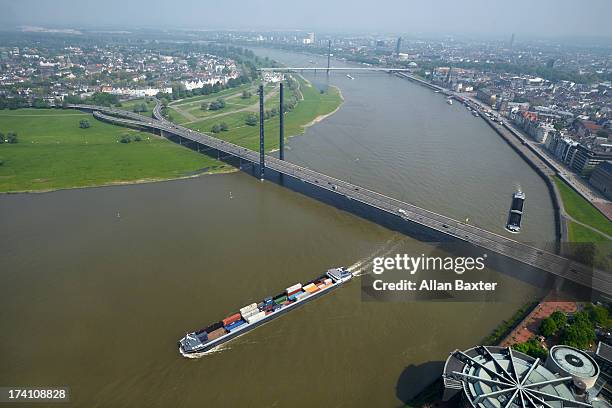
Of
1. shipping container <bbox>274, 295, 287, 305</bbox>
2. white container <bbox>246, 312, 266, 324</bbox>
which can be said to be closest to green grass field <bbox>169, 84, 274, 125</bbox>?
shipping container <bbox>274, 295, 287, 305</bbox>

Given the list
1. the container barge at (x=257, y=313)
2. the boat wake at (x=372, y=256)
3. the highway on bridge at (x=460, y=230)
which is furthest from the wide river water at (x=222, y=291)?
the highway on bridge at (x=460, y=230)

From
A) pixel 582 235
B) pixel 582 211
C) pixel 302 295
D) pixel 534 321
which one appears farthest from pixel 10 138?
pixel 582 211

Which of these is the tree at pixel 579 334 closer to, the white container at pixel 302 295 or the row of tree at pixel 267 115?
the white container at pixel 302 295

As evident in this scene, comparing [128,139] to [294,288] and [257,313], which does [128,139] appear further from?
[257,313]

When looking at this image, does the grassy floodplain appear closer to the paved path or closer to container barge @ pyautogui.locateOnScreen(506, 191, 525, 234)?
container barge @ pyautogui.locateOnScreen(506, 191, 525, 234)

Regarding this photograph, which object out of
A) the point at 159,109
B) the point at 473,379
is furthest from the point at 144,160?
the point at 473,379

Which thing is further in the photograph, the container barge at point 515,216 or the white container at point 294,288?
the container barge at point 515,216

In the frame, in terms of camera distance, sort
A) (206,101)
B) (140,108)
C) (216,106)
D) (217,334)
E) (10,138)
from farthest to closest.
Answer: (206,101) < (216,106) < (140,108) < (10,138) < (217,334)
